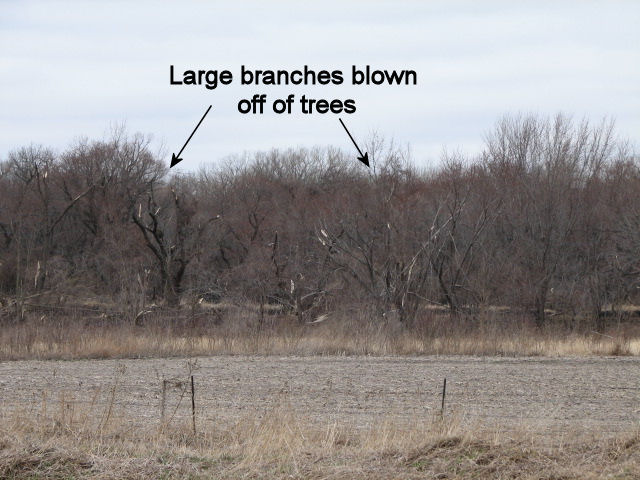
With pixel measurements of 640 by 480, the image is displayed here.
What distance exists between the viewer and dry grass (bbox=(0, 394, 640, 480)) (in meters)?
7.91

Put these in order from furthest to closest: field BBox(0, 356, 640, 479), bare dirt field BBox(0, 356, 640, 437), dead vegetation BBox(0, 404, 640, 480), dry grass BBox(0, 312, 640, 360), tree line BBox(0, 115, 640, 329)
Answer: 1. tree line BBox(0, 115, 640, 329)
2. dry grass BBox(0, 312, 640, 360)
3. bare dirt field BBox(0, 356, 640, 437)
4. field BBox(0, 356, 640, 479)
5. dead vegetation BBox(0, 404, 640, 480)

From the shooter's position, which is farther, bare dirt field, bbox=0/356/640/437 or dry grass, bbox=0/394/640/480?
bare dirt field, bbox=0/356/640/437

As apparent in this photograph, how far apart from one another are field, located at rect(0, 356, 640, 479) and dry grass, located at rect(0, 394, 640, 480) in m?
0.02

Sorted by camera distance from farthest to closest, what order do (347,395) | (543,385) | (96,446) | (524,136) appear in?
(524,136)
(543,385)
(347,395)
(96,446)

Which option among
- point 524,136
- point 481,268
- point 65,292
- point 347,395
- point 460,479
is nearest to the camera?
point 460,479

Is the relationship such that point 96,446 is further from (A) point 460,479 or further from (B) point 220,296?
(B) point 220,296

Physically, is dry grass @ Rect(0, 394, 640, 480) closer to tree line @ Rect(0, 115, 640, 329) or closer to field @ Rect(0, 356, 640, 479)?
field @ Rect(0, 356, 640, 479)

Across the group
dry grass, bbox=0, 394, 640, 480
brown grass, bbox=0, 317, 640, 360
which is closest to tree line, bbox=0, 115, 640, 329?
brown grass, bbox=0, 317, 640, 360

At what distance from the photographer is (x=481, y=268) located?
31344mm

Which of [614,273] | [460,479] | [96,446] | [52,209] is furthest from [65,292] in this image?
[460,479]

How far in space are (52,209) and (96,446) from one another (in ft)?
126

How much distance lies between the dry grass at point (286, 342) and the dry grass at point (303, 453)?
11524 mm

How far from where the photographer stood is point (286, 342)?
21688mm

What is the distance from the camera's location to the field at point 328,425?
8086mm
